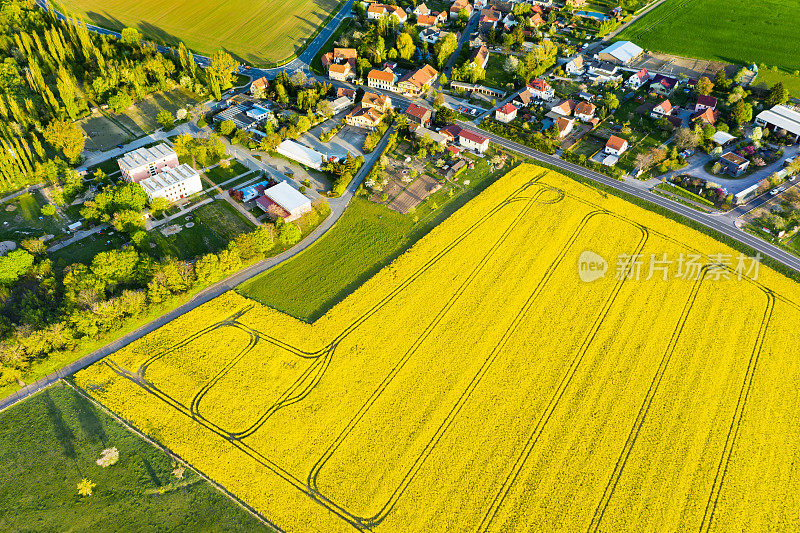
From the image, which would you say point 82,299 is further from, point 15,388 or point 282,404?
point 282,404

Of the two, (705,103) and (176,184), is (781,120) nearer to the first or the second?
(705,103)

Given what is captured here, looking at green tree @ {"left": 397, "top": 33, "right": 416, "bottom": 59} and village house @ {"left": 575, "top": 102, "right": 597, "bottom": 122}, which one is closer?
village house @ {"left": 575, "top": 102, "right": 597, "bottom": 122}

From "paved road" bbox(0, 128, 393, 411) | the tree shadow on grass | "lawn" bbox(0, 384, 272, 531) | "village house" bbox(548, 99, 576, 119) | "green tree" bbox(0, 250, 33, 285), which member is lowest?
"lawn" bbox(0, 384, 272, 531)

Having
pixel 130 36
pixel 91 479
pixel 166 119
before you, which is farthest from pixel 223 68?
pixel 91 479

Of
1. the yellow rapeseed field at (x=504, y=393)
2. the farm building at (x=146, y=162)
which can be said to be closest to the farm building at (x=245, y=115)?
the farm building at (x=146, y=162)

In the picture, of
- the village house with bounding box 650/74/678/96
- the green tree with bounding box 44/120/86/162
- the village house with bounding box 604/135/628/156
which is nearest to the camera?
the green tree with bounding box 44/120/86/162

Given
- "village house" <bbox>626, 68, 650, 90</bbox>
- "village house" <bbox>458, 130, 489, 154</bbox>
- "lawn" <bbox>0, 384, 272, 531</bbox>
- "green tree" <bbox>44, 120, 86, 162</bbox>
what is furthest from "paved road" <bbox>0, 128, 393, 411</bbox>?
"village house" <bbox>626, 68, 650, 90</bbox>

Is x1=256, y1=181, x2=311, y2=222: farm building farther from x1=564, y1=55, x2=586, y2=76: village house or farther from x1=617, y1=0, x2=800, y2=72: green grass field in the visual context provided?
x1=617, y1=0, x2=800, y2=72: green grass field
